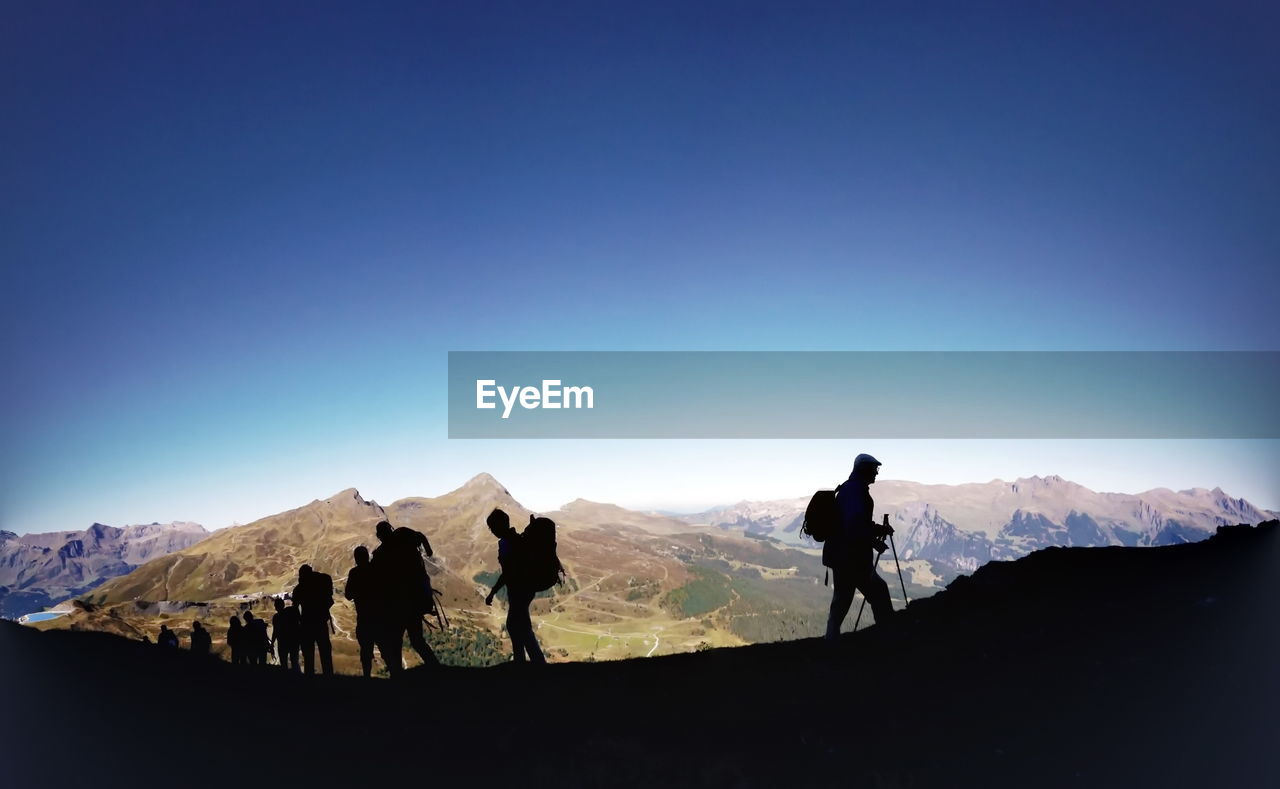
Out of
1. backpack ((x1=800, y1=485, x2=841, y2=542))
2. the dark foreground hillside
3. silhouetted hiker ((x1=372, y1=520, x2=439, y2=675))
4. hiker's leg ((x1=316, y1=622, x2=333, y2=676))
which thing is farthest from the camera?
hiker's leg ((x1=316, y1=622, x2=333, y2=676))

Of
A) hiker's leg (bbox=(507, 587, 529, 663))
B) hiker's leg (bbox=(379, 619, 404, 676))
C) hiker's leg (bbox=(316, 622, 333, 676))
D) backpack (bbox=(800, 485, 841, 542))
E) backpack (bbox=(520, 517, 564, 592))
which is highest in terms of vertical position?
backpack (bbox=(800, 485, 841, 542))

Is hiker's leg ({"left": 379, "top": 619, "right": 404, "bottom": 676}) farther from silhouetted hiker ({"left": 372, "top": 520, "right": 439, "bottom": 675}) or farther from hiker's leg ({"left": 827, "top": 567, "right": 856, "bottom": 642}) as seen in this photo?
hiker's leg ({"left": 827, "top": 567, "right": 856, "bottom": 642})

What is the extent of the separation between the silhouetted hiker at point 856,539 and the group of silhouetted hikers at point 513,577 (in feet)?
0.06

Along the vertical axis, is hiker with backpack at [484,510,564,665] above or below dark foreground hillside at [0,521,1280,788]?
above

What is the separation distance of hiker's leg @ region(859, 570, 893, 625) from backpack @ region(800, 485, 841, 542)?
3.48 feet

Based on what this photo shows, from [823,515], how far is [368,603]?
10518 millimetres

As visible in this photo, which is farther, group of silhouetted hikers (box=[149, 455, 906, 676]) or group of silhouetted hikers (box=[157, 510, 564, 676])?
group of silhouetted hikers (box=[157, 510, 564, 676])

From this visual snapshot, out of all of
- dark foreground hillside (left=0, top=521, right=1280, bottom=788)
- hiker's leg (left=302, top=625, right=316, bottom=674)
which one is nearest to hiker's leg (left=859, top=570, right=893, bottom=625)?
dark foreground hillside (left=0, top=521, right=1280, bottom=788)

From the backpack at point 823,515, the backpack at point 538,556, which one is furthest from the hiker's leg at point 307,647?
the backpack at point 823,515

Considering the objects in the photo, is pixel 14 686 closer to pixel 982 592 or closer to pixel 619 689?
pixel 619 689

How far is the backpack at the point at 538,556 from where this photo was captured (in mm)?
12109

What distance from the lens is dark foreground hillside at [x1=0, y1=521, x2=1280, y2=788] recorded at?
6664 mm

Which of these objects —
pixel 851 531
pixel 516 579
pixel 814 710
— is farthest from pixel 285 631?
pixel 851 531

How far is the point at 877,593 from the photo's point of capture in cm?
Result: 1098
